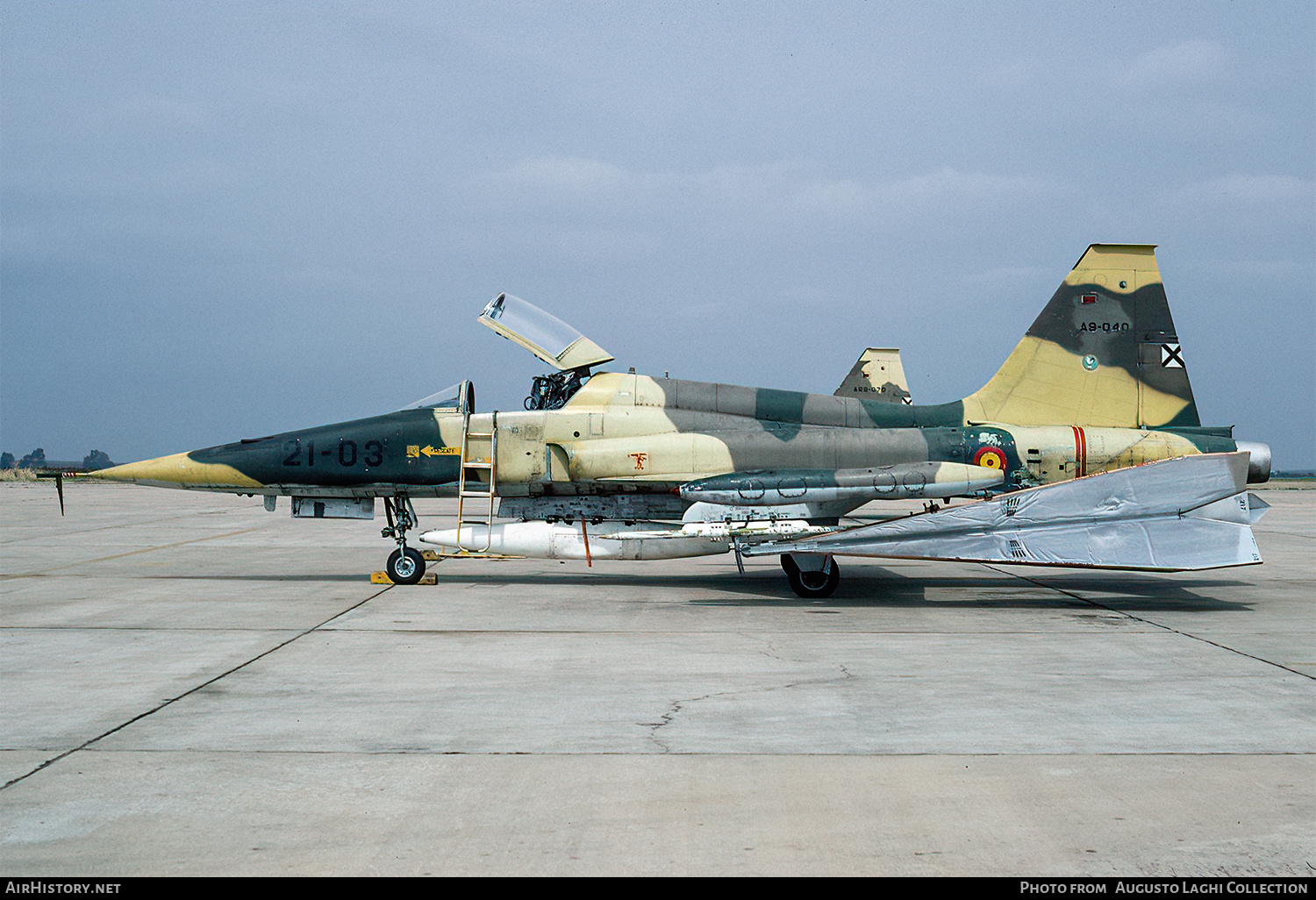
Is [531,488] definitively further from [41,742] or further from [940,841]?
[940,841]

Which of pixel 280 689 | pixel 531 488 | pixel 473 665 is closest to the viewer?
pixel 280 689

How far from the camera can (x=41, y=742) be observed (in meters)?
5.36

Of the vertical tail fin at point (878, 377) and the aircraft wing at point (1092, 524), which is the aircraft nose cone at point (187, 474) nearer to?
the aircraft wing at point (1092, 524)

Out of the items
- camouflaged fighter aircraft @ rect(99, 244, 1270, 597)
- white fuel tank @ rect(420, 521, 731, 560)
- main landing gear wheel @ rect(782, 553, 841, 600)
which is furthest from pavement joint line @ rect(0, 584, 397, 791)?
main landing gear wheel @ rect(782, 553, 841, 600)

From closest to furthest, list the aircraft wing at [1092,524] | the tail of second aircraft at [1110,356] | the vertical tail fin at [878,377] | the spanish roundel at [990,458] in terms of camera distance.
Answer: the aircraft wing at [1092,524]
the spanish roundel at [990,458]
the tail of second aircraft at [1110,356]
the vertical tail fin at [878,377]

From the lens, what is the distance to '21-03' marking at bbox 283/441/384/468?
1211 cm

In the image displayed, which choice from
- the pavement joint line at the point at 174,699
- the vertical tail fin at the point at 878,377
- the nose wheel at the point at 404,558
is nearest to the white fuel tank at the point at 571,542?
the nose wheel at the point at 404,558

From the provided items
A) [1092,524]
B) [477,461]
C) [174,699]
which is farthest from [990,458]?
[174,699]

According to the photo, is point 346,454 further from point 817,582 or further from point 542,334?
point 817,582

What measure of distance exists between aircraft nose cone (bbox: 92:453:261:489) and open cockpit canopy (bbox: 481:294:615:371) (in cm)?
362

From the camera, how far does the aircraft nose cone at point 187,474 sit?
12.1 meters

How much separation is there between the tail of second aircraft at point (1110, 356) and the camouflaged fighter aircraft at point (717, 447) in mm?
22

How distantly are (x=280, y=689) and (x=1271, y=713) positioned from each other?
637 cm
